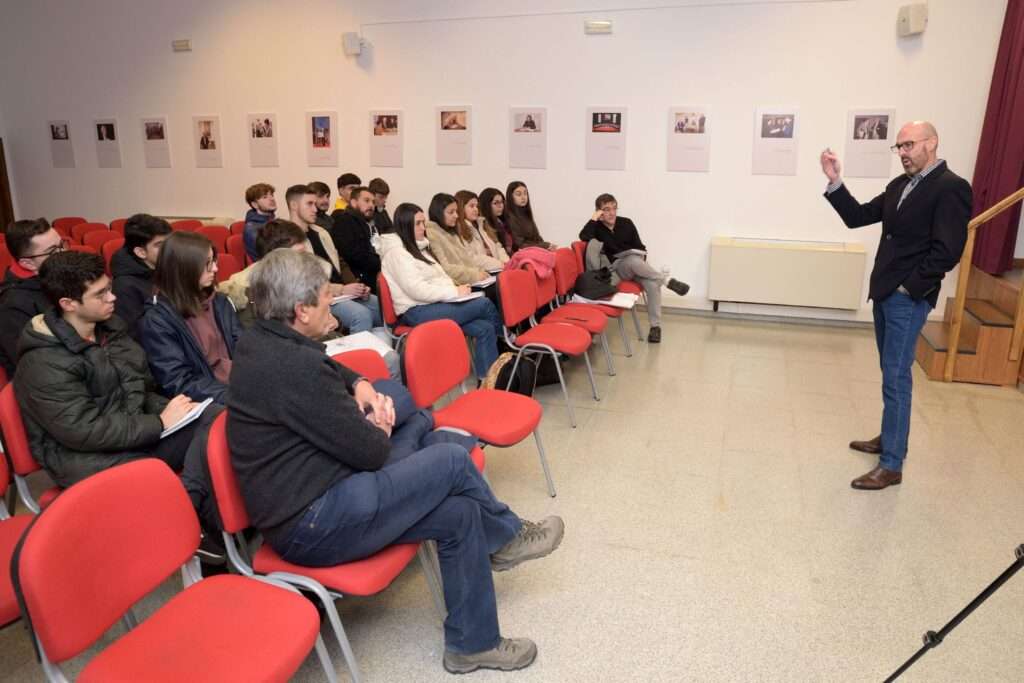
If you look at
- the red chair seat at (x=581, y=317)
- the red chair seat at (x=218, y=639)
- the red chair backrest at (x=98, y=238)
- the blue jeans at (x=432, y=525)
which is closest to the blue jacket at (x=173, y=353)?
the blue jeans at (x=432, y=525)

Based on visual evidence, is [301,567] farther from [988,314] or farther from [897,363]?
[988,314]

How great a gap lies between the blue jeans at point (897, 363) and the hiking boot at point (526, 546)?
1906 millimetres

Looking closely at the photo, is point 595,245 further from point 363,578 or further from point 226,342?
point 363,578

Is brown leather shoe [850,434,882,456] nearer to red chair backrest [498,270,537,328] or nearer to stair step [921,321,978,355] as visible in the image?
stair step [921,321,978,355]

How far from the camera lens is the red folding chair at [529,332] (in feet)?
13.1

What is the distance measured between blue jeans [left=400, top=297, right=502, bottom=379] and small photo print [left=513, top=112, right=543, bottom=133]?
3170mm

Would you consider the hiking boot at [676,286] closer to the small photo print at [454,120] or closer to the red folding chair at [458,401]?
the small photo print at [454,120]

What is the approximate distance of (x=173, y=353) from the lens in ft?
8.95

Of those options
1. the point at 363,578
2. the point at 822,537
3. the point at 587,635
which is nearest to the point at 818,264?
the point at 822,537

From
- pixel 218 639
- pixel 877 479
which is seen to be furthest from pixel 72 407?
pixel 877 479

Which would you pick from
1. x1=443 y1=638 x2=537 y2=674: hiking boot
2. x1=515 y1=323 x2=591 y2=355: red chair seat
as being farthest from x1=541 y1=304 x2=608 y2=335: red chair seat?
x1=443 y1=638 x2=537 y2=674: hiking boot

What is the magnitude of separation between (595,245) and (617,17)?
7.85 ft

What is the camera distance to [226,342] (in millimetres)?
2965

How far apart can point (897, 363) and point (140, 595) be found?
10.7 feet
